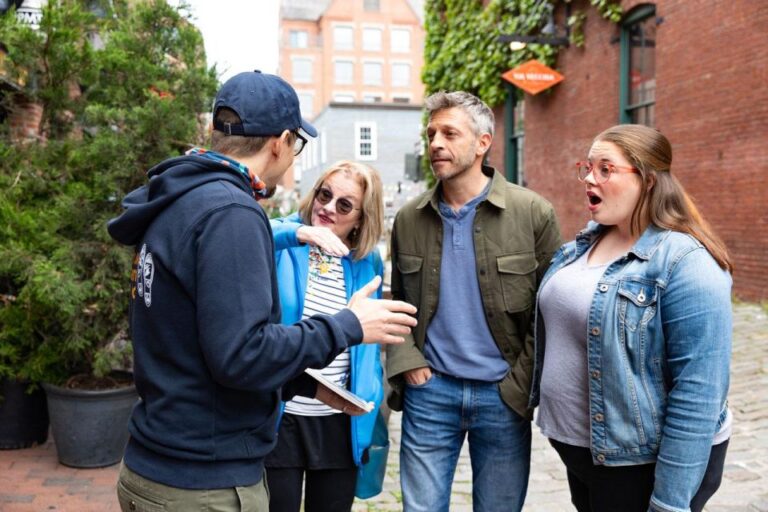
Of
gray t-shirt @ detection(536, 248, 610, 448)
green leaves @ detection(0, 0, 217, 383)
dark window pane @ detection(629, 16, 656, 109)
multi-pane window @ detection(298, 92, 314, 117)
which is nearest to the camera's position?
gray t-shirt @ detection(536, 248, 610, 448)

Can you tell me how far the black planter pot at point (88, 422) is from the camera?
4.70 meters

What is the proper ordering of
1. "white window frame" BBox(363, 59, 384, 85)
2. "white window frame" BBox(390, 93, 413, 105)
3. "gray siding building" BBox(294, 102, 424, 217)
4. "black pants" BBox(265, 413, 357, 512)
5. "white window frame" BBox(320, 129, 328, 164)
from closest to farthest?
1. "black pants" BBox(265, 413, 357, 512)
2. "gray siding building" BBox(294, 102, 424, 217)
3. "white window frame" BBox(320, 129, 328, 164)
4. "white window frame" BBox(363, 59, 384, 85)
5. "white window frame" BBox(390, 93, 413, 105)

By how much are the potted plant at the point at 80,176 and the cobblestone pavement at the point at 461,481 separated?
0.24 meters

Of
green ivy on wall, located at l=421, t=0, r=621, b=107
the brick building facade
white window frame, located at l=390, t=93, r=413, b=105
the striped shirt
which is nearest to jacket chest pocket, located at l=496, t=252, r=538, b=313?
the striped shirt

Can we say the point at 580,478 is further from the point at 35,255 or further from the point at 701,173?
the point at 701,173

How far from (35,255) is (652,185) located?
384cm

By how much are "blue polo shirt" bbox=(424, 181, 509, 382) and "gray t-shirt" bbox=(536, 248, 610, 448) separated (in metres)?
0.33

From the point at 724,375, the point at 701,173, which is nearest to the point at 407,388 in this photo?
the point at 724,375

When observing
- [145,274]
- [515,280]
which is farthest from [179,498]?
[515,280]

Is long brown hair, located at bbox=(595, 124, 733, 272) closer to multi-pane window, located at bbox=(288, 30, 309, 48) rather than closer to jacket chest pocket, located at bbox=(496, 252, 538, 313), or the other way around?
jacket chest pocket, located at bbox=(496, 252, 538, 313)

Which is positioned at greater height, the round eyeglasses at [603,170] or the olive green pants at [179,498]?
the round eyeglasses at [603,170]

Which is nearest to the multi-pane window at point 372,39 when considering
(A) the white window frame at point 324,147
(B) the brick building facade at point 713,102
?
(A) the white window frame at point 324,147

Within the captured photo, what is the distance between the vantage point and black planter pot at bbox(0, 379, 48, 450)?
16.6 feet

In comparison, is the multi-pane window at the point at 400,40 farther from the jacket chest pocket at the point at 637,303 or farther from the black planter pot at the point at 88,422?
the jacket chest pocket at the point at 637,303
